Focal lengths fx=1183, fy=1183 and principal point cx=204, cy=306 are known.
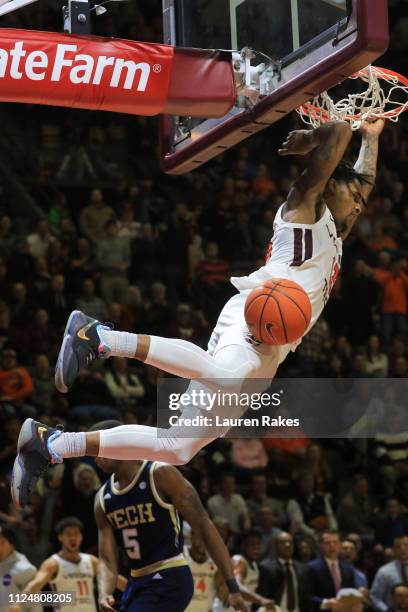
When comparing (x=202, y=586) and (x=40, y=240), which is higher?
(x=40, y=240)

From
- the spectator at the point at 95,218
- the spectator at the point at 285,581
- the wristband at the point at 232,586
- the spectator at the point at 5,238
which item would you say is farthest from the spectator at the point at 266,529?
the spectator at the point at 5,238

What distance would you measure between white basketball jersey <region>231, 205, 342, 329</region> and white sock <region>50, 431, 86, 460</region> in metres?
1.27

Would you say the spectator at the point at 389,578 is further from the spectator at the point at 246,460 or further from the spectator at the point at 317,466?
the spectator at the point at 246,460

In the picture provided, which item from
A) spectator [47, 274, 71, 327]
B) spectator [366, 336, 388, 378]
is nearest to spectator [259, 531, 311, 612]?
spectator [366, 336, 388, 378]

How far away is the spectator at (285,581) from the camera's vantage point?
436 inches

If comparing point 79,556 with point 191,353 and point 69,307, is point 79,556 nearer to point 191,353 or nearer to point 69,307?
point 191,353

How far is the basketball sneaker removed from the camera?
657 centimetres

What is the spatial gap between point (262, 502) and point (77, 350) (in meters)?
6.34

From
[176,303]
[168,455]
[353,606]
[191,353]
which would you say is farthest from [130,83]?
[176,303]

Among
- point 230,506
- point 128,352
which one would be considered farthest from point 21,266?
point 128,352

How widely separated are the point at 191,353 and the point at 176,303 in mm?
8478

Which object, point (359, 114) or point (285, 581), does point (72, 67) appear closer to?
point (359, 114)

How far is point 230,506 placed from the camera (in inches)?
477

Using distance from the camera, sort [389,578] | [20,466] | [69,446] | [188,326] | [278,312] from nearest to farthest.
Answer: [278,312]
[69,446]
[20,466]
[389,578]
[188,326]
